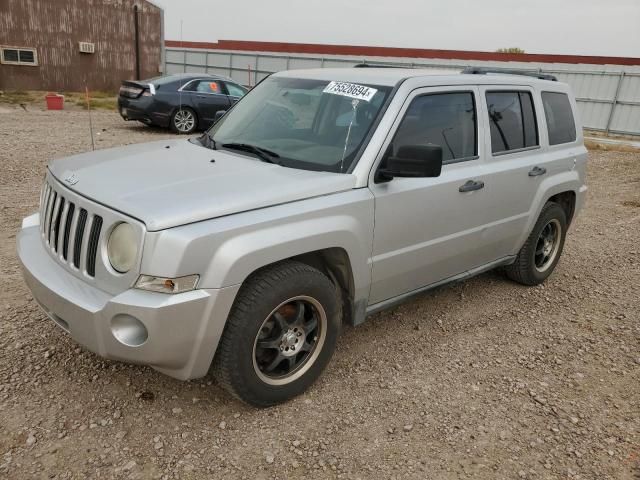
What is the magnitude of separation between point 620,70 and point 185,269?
2091 cm

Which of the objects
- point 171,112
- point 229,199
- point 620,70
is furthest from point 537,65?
point 229,199

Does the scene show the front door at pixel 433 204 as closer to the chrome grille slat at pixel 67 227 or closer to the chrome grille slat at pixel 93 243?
the chrome grille slat at pixel 93 243

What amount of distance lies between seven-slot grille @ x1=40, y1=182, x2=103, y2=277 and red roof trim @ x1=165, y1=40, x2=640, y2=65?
75.3 feet

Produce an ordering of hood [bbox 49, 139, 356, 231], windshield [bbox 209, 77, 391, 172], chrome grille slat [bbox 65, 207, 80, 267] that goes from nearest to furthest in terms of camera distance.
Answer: hood [bbox 49, 139, 356, 231]
chrome grille slat [bbox 65, 207, 80, 267]
windshield [bbox 209, 77, 391, 172]

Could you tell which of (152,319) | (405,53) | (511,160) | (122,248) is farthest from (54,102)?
(405,53)

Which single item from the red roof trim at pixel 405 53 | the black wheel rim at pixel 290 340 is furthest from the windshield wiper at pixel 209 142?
the red roof trim at pixel 405 53

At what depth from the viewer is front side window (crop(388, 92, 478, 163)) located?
3.57m

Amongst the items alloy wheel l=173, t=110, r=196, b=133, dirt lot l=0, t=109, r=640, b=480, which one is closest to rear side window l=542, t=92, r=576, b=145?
dirt lot l=0, t=109, r=640, b=480

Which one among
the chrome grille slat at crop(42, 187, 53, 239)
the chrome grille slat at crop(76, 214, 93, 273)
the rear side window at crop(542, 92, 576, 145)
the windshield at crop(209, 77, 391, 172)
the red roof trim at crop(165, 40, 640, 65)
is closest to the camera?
the chrome grille slat at crop(76, 214, 93, 273)

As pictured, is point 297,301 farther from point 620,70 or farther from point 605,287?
point 620,70

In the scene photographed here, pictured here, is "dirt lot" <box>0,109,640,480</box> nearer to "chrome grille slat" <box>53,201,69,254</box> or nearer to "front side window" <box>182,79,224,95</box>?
"chrome grille slat" <box>53,201,69,254</box>

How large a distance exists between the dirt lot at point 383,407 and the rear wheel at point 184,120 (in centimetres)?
871

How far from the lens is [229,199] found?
9.14 feet

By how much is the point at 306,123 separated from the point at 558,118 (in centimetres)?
258
